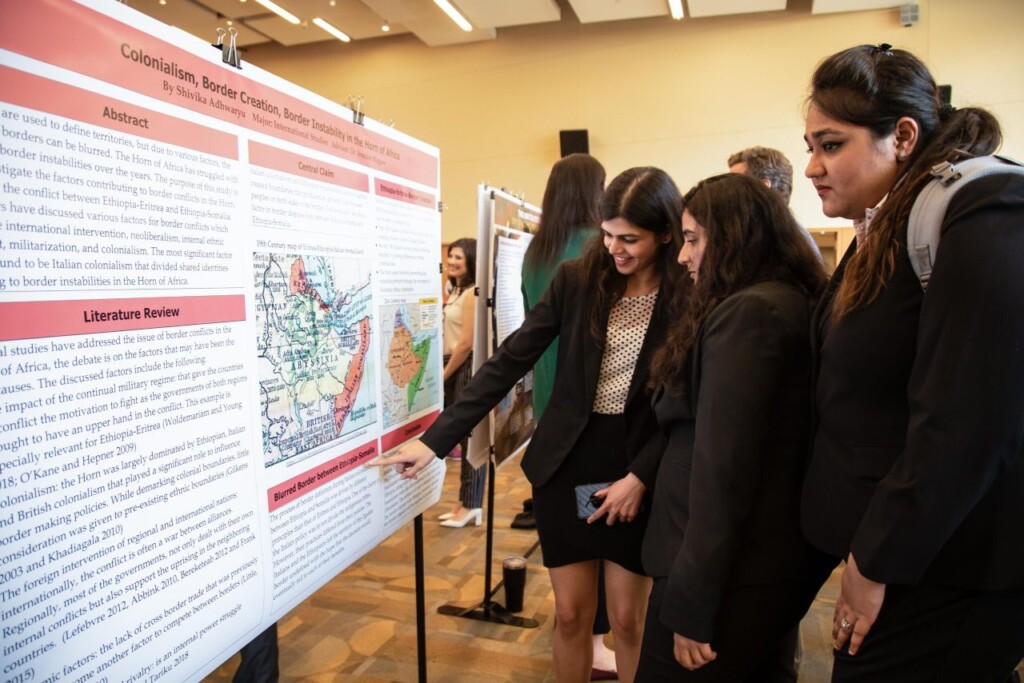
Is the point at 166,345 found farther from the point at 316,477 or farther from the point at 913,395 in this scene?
the point at 913,395

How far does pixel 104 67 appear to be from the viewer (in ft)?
3.07

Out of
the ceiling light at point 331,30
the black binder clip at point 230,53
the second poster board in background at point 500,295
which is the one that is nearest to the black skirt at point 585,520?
the second poster board in background at point 500,295

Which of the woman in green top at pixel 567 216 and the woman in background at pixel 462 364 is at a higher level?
the woman in green top at pixel 567 216

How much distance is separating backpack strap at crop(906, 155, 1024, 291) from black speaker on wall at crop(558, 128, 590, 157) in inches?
274

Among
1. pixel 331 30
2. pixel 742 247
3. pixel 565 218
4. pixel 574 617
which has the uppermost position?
pixel 331 30

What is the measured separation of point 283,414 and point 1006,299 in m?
1.19

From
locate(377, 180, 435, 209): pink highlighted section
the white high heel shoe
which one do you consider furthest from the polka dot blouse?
the white high heel shoe

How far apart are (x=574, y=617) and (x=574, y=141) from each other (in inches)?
264

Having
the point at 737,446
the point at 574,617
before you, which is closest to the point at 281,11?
the point at 574,617

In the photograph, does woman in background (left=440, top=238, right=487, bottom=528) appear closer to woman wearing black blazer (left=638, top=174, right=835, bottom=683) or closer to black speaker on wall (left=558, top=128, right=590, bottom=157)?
woman wearing black blazer (left=638, top=174, right=835, bottom=683)

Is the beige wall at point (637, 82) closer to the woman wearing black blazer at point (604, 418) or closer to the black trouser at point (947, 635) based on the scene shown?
the woman wearing black blazer at point (604, 418)

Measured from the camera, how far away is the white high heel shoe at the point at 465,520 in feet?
12.9

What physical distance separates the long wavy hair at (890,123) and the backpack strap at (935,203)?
3cm

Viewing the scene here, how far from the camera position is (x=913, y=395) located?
2.94 ft
